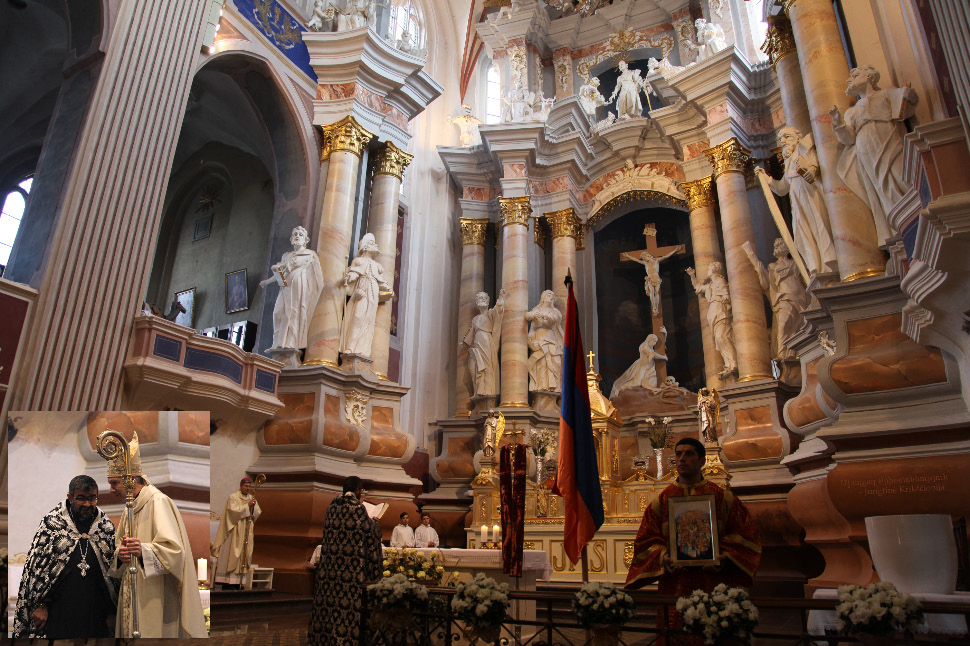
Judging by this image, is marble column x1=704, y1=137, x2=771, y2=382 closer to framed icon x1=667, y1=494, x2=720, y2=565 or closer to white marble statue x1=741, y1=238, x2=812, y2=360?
white marble statue x1=741, y1=238, x2=812, y2=360

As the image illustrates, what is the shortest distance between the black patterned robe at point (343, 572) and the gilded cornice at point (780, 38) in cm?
857

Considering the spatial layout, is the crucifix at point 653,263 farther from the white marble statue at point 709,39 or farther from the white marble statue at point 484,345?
the white marble statue at point 709,39

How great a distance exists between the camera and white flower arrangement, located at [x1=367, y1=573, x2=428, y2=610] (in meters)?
4.01

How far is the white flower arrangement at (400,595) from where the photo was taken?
4.01 meters

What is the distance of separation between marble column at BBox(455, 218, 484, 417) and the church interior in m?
0.08

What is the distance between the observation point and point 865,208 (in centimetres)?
720

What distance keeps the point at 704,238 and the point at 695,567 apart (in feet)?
35.2

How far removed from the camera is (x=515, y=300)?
46.0 ft

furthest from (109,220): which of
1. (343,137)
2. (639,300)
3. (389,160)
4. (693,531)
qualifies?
(639,300)

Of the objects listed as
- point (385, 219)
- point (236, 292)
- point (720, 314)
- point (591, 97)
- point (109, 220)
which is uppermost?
Answer: point (591, 97)

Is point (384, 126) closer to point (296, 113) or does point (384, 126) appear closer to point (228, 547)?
point (296, 113)

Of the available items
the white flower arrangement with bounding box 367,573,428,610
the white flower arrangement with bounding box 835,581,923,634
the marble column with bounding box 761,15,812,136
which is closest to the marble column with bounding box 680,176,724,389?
the marble column with bounding box 761,15,812,136

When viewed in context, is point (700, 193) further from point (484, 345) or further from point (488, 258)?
point (484, 345)

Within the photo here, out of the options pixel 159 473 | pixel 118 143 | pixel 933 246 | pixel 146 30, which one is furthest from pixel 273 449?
pixel 933 246
